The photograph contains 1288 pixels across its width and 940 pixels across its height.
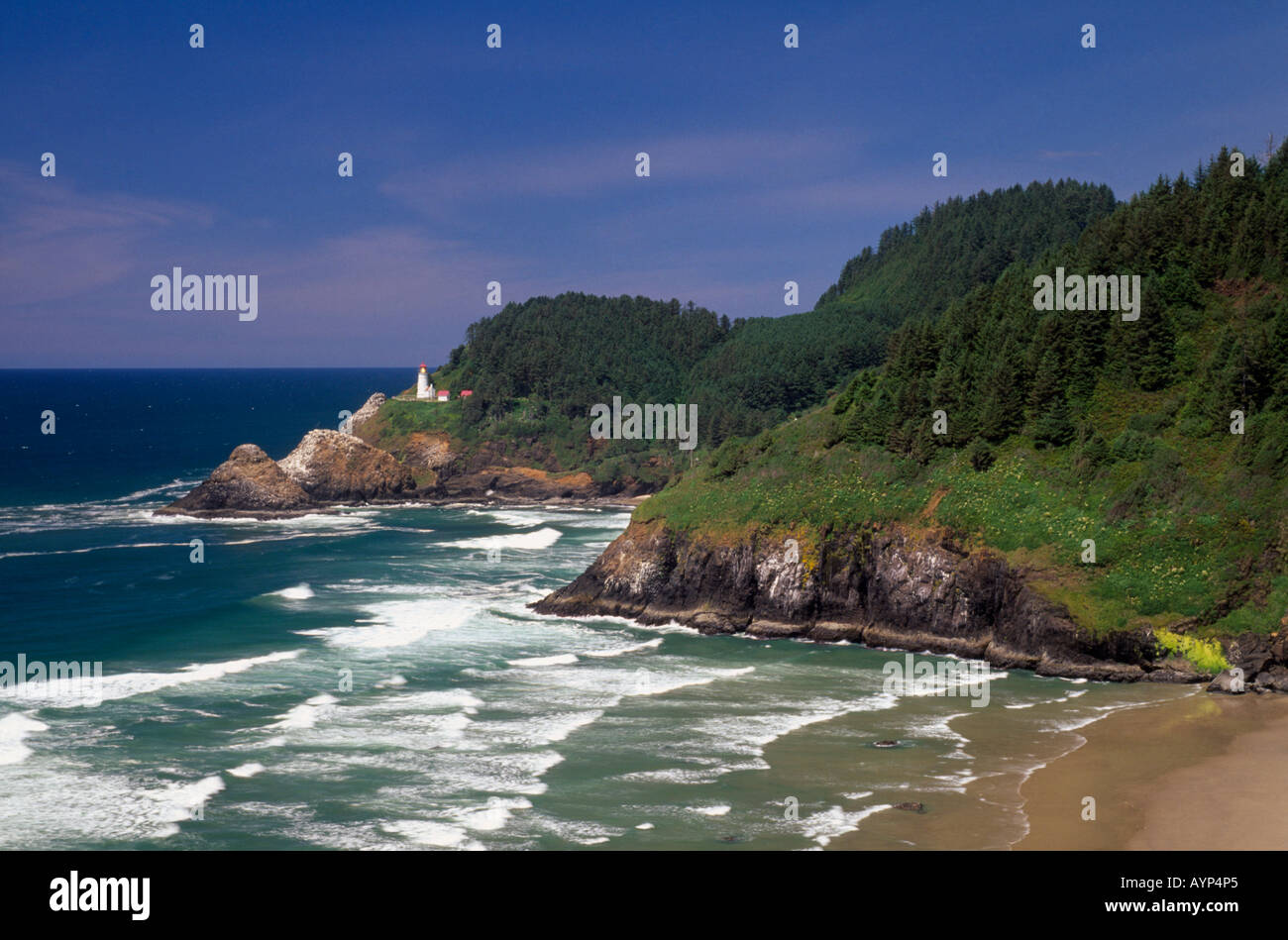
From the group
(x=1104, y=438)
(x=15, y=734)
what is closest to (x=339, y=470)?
(x=15, y=734)

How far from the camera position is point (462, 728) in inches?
1644

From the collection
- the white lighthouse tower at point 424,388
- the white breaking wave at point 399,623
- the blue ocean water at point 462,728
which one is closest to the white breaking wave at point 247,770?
the blue ocean water at point 462,728

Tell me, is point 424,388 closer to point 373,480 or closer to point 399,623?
point 373,480

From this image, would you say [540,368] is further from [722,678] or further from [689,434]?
[722,678]

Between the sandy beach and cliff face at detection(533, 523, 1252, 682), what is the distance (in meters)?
5.85

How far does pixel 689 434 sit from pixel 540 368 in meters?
28.7

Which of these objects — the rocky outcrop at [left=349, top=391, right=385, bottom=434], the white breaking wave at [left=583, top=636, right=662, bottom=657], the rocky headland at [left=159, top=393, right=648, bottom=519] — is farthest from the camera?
the rocky outcrop at [left=349, top=391, right=385, bottom=434]

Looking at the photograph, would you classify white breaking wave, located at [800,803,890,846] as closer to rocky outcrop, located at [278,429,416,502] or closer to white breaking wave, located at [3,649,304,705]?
white breaking wave, located at [3,649,304,705]

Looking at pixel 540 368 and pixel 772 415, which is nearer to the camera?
pixel 772 415

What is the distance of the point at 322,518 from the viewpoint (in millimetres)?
107750

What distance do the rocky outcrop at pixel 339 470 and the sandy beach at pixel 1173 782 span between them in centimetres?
9208

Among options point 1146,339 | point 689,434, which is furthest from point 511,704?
point 689,434

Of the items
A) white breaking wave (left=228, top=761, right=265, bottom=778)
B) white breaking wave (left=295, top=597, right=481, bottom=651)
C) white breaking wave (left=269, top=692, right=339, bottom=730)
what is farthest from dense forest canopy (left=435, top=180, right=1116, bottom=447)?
white breaking wave (left=228, top=761, right=265, bottom=778)

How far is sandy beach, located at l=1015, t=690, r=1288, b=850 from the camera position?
1165 inches
